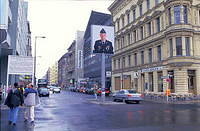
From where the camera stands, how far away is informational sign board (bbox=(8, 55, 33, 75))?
2102cm

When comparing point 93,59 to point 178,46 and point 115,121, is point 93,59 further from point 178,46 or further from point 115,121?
point 115,121

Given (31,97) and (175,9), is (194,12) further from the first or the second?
(31,97)

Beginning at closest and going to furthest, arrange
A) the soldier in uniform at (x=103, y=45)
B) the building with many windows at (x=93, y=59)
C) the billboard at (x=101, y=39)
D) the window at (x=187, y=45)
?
the billboard at (x=101, y=39), the soldier in uniform at (x=103, y=45), the window at (x=187, y=45), the building with many windows at (x=93, y=59)

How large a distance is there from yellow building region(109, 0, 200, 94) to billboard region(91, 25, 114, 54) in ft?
28.7

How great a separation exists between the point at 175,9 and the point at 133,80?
15.7m

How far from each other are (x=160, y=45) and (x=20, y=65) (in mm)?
22332

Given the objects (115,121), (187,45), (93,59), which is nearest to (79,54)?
(93,59)

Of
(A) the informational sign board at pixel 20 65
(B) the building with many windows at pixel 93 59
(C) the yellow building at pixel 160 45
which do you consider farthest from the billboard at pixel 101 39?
(B) the building with many windows at pixel 93 59

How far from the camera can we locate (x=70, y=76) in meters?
131

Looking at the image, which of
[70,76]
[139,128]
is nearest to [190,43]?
[139,128]

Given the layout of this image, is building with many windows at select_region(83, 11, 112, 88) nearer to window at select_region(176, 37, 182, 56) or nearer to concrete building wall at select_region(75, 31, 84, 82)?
concrete building wall at select_region(75, 31, 84, 82)

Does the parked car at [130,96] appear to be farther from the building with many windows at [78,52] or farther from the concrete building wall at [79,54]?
the building with many windows at [78,52]

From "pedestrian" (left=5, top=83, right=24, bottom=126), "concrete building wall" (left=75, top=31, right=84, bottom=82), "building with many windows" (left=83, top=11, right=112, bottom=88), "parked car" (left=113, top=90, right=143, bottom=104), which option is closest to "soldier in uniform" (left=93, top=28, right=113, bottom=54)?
"parked car" (left=113, top=90, right=143, bottom=104)

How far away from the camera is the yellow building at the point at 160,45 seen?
3278cm
